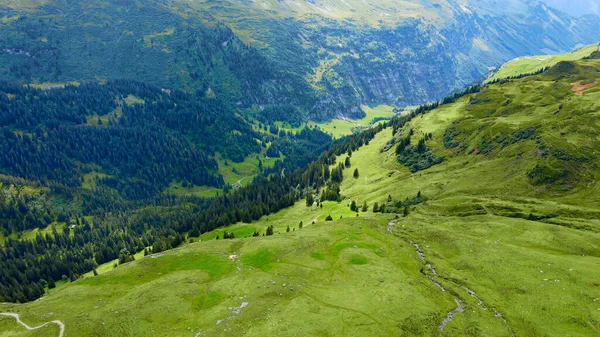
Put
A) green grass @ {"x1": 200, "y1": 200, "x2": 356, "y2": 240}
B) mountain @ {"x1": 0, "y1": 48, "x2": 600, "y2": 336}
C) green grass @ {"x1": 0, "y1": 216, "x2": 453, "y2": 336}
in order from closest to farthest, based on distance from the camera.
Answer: green grass @ {"x1": 0, "y1": 216, "x2": 453, "y2": 336}
mountain @ {"x1": 0, "y1": 48, "x2": 600, "y2": 336}
green grass @ {"x1": 200, "y1": 200, "x2": 356, "y2": 240}

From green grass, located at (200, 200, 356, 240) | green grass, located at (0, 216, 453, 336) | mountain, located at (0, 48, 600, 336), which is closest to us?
green grass, located at (0, 216, 453, 336)

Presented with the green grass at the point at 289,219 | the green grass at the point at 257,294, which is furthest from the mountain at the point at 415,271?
the green grass at the point at 289,219

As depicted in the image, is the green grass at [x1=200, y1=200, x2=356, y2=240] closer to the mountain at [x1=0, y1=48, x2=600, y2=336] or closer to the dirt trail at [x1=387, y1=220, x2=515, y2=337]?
the mountain at [x1=0, y1=48, x2=600, y2=336]

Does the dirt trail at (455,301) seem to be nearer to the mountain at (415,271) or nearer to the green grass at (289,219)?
the mountain at (415,271)

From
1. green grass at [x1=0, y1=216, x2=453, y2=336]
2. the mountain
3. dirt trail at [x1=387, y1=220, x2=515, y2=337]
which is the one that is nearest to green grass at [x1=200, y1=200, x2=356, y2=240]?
the mountain

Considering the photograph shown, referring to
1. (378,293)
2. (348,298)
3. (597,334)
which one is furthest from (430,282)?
(597,334)

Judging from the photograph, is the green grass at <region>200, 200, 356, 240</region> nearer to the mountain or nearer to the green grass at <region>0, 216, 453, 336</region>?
the mountain

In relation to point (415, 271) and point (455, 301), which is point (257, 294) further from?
point (455, 301)

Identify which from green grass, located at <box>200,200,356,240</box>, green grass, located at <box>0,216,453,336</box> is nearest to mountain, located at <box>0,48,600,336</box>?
green grass, located at <box>0,216,453,336</box>

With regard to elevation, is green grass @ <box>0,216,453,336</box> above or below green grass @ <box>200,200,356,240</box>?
above

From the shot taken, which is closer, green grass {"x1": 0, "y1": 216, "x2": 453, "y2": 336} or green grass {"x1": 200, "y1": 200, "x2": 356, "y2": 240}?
green grass {"x1": 0, "y1": 216, "x2": 453, "y2": 336}
